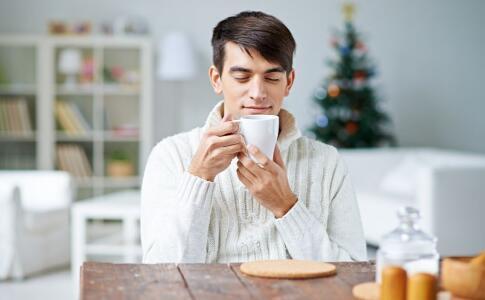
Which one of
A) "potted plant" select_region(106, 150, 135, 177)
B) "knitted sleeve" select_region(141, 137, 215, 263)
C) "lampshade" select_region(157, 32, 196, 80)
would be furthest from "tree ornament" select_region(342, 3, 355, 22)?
"knitted sleeve" select_region(141, 137, 215, 263)

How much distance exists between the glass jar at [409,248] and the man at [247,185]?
471 millimetres

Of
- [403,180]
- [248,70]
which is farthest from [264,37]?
[403,180]

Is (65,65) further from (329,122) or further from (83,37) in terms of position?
(329,122)

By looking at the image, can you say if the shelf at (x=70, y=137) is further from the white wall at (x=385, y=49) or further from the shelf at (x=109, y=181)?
the white wall at (x=385, y=49)

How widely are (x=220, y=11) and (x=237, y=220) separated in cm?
551

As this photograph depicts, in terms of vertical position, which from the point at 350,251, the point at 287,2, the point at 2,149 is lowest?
the point at 2,149

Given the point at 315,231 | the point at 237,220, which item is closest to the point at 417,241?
the point at 315,231

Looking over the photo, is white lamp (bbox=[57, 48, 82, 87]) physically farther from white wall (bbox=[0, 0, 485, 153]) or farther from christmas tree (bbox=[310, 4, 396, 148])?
christmas tree (bbox=[310, 4, 396, 148])

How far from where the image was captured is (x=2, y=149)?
7.03 metres

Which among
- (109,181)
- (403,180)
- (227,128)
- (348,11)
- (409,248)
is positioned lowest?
(109,181)

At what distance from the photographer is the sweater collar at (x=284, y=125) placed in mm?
2076

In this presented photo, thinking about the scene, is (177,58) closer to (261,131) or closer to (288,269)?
(261,131)

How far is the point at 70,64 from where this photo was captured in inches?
271

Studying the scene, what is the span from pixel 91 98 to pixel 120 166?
0.55 metres
